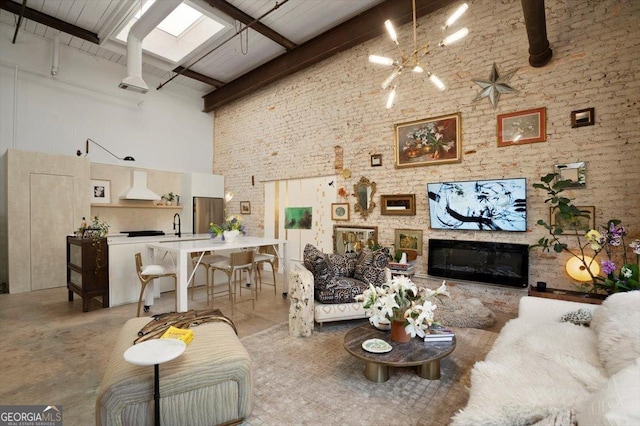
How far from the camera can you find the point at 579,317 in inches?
95.1

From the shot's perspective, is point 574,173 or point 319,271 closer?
point 319,271

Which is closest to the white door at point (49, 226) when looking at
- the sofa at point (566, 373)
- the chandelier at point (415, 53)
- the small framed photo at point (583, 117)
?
the chandelier at point (415, 53)

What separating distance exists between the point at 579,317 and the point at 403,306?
55.8 inches

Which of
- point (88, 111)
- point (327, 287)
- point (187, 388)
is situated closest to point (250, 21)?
point (88, 111)

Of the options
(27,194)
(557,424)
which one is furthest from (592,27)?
(27,194)

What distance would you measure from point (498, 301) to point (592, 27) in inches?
150

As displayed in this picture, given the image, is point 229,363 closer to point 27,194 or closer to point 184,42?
point 27,194

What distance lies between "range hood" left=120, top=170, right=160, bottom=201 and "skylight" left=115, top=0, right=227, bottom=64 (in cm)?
274

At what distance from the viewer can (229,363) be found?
1.96 metres

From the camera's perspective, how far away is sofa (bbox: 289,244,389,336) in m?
3.47

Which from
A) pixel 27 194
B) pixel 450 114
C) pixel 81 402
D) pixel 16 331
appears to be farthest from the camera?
pixel 27 194

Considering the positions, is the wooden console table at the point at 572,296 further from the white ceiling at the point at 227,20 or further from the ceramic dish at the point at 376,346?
the white ceiling at the point at 227,20

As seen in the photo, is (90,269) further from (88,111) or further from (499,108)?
(499,108)

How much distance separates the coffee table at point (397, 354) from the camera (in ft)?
7.33
